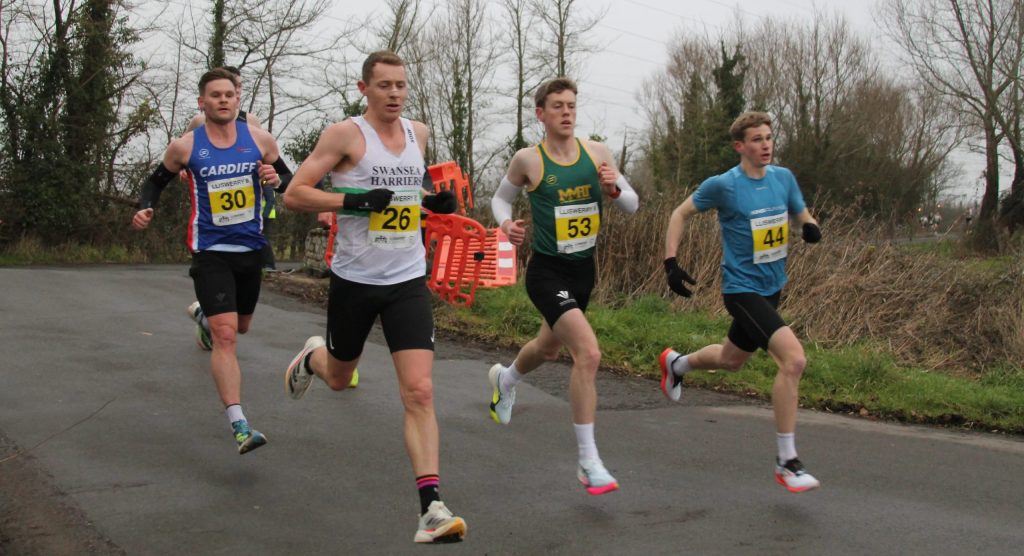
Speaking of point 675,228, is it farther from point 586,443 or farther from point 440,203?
point 440,203

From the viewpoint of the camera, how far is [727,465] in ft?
18.4

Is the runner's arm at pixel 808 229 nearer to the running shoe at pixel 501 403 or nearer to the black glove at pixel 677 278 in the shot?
the black glove at pixel 677 278

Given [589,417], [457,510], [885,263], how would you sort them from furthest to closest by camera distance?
[885,263], [589,417], [457,510]

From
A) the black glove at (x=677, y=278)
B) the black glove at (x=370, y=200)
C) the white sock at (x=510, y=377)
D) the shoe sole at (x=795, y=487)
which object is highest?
the black glove at (x=370, y=200)

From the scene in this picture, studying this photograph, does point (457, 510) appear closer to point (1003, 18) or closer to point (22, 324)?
point (22, 324)

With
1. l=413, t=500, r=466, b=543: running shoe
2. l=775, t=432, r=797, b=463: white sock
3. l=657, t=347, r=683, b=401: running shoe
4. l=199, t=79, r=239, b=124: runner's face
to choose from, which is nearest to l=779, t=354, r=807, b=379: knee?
l=775, t=432, r=797, b=463: white sock

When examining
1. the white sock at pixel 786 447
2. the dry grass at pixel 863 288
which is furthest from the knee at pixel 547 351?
the dry grass at pixel 863 288

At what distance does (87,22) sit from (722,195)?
72.1 feet

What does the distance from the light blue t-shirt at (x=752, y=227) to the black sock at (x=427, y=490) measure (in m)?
2.41

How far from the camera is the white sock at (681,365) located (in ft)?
21.3

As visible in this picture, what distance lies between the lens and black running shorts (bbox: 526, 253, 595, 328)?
536cm

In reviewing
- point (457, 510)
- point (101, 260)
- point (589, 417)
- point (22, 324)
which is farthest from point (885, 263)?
point (101, 260)

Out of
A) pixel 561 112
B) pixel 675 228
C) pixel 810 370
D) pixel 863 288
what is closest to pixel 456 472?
pixel 675 228

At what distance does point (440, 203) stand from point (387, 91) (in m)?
0.63
